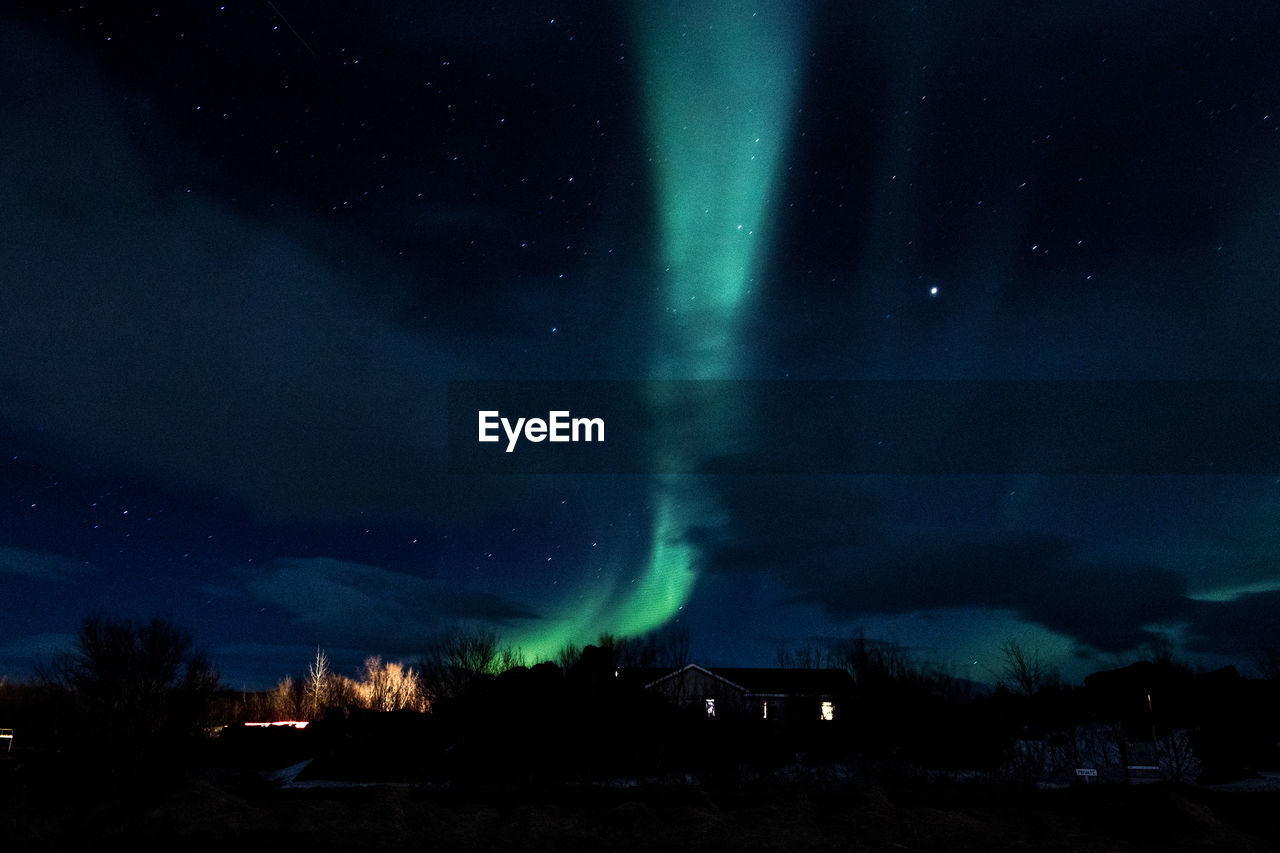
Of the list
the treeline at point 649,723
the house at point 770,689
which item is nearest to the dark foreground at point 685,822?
the treeline at point 649,723

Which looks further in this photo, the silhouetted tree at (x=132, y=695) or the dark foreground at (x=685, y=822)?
the silhouetted tree at (x=132, y=695)

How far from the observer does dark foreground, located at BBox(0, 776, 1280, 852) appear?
1224 centimetres

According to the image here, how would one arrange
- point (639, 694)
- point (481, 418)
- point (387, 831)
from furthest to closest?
1. point (639, 694)
2. point (481, 418)
3. point (387, 831)

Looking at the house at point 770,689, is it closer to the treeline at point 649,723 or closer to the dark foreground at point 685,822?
the treeline at point 649,723

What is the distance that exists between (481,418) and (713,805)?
968 centimetres

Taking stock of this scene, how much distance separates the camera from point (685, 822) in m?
13.2

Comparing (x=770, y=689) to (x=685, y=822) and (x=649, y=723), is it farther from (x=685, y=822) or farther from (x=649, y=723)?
(x=685, y=822)

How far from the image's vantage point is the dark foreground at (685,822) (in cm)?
1224

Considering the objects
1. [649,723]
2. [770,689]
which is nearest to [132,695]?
[649,723]

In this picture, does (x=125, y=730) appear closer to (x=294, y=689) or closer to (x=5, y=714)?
(x=5, y=714)

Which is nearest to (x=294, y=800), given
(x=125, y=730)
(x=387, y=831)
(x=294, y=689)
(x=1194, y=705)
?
(x=387, y=831)

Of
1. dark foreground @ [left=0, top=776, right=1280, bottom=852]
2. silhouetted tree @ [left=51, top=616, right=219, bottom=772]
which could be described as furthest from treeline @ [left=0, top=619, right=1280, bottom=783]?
dark foreground @ [left=0, top=776, right=1280, bottom=852]

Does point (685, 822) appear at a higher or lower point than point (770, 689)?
lower

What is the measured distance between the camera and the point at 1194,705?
117 feet
